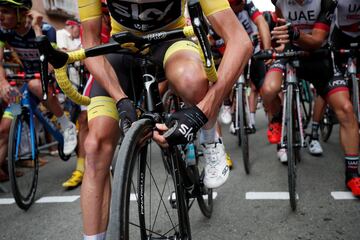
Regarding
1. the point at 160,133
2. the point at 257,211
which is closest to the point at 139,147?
the point at 160,133

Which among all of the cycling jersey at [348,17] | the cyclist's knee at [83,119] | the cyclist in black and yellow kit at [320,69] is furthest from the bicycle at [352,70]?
the cyclist's knee at [83,119]

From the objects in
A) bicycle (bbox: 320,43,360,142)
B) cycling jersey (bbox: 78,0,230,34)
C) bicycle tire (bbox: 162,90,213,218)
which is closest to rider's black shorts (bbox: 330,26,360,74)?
bicycle (bbox: 320,43,360,142)

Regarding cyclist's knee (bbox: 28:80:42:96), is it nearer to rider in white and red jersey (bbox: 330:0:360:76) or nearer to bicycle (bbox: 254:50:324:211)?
bicycle (bbox: 254:50:324:211)

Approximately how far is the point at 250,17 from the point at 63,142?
9.27 feet

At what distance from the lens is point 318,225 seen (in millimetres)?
2338

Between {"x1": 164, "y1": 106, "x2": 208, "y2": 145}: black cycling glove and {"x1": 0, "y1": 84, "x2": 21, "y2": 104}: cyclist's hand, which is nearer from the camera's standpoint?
{"x1": 164, "y1": 106, "x2": 208, "y2": 145}: black cycling glove

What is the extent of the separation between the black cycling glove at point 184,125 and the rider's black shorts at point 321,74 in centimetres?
217

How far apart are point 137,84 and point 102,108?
0.25 metres

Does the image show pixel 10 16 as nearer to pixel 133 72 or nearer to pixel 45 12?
pixel 133 72

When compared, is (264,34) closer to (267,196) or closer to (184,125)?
(267,196)

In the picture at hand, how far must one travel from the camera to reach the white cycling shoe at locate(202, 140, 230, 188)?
193cm

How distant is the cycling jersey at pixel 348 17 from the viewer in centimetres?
336

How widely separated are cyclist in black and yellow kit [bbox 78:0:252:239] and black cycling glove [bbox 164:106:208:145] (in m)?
0.03

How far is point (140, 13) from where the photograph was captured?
1.79 metres
